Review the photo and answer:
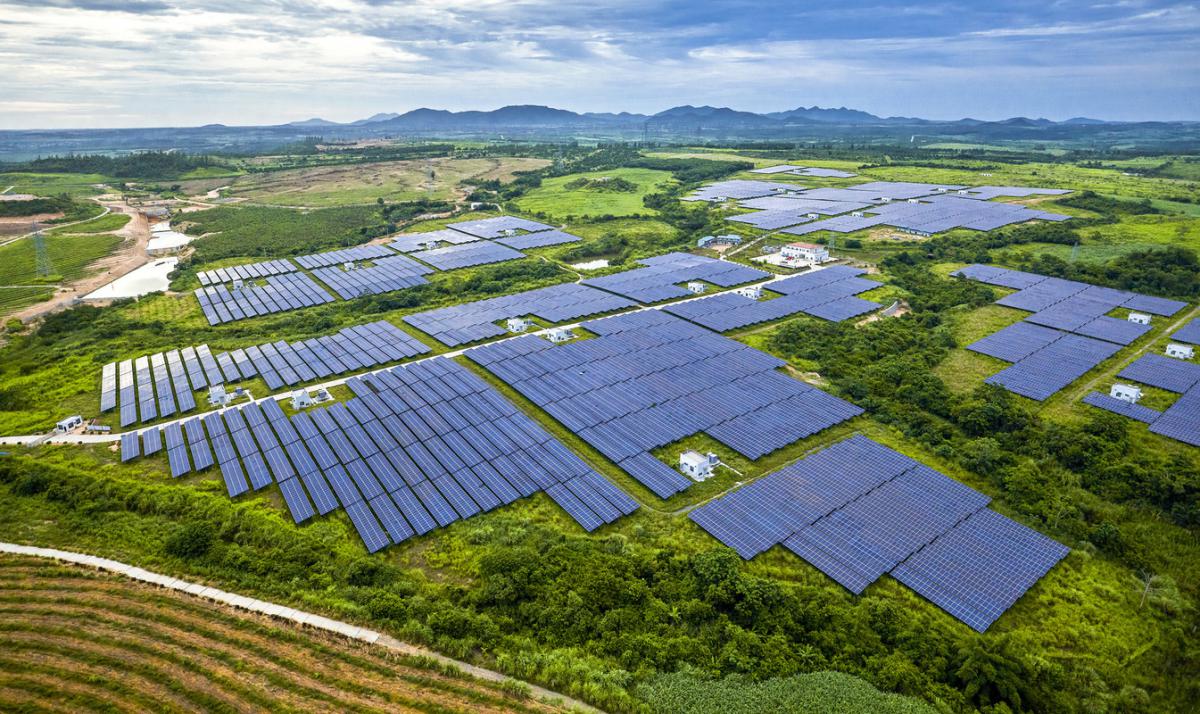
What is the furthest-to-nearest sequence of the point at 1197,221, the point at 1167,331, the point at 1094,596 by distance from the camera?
the point at 1197,221, the point at 1167,331, the point at 1094,596

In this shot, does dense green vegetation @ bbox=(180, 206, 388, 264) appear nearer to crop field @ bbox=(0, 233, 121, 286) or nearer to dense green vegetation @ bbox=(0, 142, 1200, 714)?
crop field @ bbox=(0, 233, 121, 286)

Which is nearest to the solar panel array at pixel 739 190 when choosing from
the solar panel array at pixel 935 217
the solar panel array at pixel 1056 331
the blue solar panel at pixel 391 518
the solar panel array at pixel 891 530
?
the solar panel array at pixel 935 217

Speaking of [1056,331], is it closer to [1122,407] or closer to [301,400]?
[1122,407]

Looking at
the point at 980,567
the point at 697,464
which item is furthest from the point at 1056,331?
the point at 697,464

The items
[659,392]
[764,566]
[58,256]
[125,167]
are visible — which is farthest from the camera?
[125,167]

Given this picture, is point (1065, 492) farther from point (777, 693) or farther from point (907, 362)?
point (777, 693)

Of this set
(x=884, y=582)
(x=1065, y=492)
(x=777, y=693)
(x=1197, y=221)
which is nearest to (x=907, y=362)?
(x=1065, y=492)
